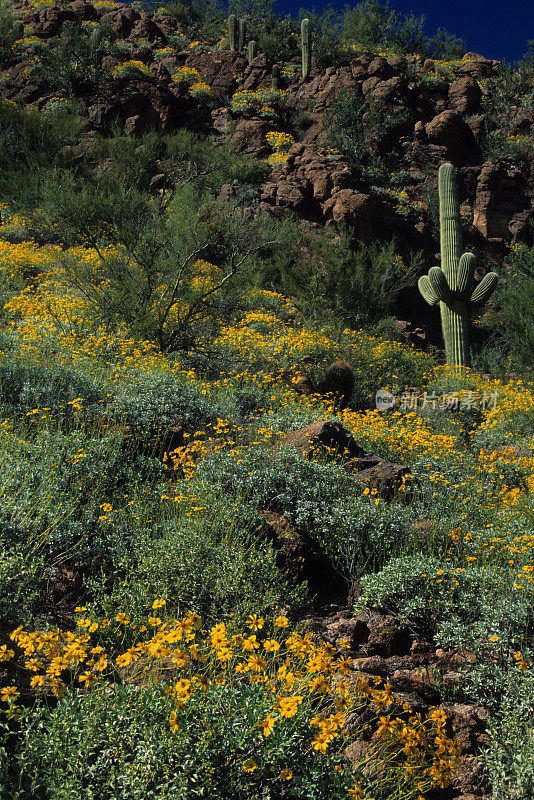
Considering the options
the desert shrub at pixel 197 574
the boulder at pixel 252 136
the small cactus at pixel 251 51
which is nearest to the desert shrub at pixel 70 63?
the boulder at pixel 252 136

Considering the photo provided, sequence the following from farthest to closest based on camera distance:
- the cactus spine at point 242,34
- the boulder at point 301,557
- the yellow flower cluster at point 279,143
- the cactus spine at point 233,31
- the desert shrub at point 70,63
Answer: the cactus spine at point 242,34
the cactus spine at point 233,31
the desert shrub at point 70,63
the yellow flower cluster at point 279,143
the boulder at point 301,557

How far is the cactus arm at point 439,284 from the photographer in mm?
12914

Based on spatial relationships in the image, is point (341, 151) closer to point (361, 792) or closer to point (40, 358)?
point (40, 358)

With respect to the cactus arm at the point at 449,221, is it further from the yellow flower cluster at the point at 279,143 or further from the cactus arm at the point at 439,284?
the yellow flower cluster at the point at 279,143

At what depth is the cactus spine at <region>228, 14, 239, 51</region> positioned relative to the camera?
78.3 ft

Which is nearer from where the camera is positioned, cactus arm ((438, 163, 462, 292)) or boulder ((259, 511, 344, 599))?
boulder ((259, 511, 344, 599))

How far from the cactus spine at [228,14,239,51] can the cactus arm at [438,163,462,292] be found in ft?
49.2

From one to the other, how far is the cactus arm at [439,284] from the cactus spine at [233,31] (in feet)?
58.3

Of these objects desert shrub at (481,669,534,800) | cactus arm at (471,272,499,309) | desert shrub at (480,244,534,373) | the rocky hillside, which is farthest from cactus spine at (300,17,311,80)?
desert shrub at (481,669,534,800)

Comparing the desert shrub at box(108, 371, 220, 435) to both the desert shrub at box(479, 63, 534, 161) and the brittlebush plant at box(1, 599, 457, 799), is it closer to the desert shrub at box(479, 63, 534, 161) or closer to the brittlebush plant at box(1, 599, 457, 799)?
the brittlebush plant at box(1, 599, 457, 799)

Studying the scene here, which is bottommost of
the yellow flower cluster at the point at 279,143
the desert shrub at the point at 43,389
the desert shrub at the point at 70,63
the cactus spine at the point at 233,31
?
the desert shrub at the point at 43,389

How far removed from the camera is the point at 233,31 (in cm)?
2409

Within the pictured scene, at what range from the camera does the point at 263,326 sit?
406 inches

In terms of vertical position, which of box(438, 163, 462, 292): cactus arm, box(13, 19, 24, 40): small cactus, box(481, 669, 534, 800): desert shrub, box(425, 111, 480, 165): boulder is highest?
box(13, 19, 24, 40): small cactus
